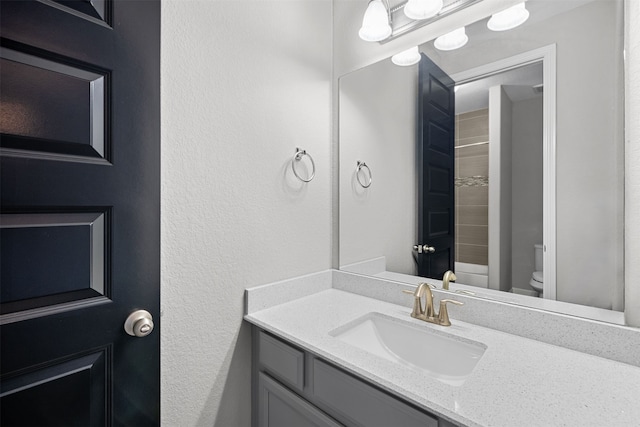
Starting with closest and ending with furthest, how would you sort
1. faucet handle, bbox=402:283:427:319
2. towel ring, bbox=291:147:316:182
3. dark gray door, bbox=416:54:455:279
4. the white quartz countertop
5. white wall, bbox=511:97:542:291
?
the white quartz countertop
white wall, bbox=511:97:542:291
faucet handle, bbox=402:283:427:319
dark gray door, bbox=416:54:455:279
towel ring, bbox=291:147:316:182

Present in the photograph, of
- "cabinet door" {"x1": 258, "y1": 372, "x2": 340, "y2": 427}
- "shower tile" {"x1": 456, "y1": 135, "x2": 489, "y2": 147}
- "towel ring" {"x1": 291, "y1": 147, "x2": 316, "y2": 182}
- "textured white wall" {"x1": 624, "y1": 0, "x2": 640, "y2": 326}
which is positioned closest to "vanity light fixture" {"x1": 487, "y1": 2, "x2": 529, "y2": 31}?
"textured white wall" {"x1": 624, "y1": 0, "x2": 640, "y2": 326}

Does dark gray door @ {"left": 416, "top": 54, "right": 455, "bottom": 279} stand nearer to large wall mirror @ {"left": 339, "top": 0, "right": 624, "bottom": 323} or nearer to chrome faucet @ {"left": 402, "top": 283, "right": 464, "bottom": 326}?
large wall mirror @ {"left": 339, "top": 0, "right": 624, "bottom": 323}

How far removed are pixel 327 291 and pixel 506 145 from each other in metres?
1.03

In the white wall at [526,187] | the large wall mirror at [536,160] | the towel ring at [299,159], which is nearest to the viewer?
the large wall mirror at [536,160]

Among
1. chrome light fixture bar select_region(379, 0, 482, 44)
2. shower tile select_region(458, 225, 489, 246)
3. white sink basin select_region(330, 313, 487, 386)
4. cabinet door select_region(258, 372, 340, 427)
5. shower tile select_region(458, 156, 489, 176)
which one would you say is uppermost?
chrome light fixture bar select_region(379, 0, 482, 44)

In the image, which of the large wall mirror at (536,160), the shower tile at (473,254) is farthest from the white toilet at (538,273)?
the shower tile at (473,254)

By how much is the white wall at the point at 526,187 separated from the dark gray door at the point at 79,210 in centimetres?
123

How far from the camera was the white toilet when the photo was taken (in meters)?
1.03

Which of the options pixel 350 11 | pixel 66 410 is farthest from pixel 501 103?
pixel 66 410

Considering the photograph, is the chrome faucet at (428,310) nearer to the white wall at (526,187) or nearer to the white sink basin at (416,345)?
the white sink basin at (416,345)

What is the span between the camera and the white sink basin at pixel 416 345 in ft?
3.20

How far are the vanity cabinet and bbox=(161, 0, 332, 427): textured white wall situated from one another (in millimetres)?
117

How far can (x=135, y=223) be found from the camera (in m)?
0.86

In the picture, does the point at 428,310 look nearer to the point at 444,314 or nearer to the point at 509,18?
the point at 444,314
